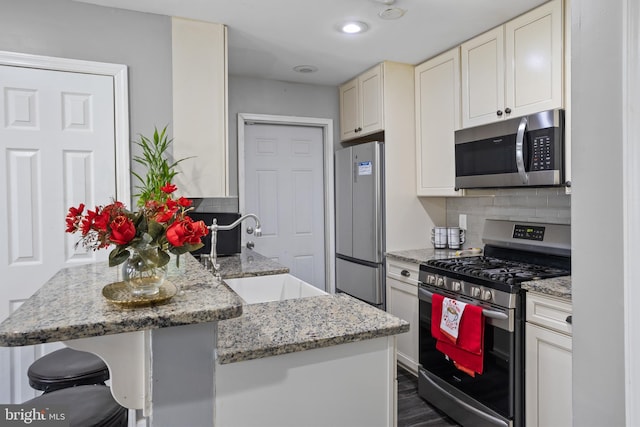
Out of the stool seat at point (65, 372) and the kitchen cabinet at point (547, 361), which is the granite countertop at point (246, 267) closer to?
the stool seat at point (65, 372)

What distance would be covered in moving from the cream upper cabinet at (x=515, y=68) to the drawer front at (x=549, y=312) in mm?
1063

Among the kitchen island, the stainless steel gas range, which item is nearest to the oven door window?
the stainless steel gas range

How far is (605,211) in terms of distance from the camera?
891 mm

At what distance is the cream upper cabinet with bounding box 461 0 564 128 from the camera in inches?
89.3

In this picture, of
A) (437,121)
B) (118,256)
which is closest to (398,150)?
(437,121)

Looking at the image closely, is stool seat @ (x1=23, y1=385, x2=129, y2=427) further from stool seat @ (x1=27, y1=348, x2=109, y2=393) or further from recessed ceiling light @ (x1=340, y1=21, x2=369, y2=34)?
recessed ceiling light @ (x1=340, y1=21, x2=369, y2=34)

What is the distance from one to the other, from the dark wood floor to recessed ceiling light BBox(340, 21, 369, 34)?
2.46 meters

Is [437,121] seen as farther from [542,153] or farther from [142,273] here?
[142,273]

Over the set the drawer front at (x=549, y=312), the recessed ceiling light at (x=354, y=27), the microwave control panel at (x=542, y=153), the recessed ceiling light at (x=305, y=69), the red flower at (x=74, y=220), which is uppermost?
the recessed ceiling light at (x=305, y=69)

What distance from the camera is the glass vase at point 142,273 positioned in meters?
0.91

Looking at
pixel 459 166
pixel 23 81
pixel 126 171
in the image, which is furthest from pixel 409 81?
pixel 23 81

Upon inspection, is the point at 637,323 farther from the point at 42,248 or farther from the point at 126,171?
the point at 42,248

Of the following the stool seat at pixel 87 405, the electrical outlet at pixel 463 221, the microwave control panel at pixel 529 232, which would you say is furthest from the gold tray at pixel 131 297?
the electrical outlet at pixel 463 221

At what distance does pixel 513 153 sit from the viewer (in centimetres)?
253
